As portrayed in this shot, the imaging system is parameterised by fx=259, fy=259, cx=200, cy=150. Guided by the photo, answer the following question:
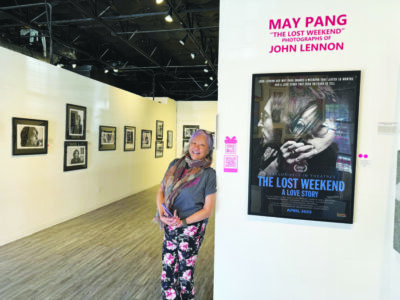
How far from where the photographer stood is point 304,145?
6.45 ft

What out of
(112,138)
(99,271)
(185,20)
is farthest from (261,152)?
(112,138)

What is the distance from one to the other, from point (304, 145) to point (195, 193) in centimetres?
A: 92

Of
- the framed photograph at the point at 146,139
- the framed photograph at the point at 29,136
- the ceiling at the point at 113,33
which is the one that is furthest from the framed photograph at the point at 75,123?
the framed photograph at the point at 146,139

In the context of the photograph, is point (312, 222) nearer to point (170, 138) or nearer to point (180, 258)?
point (180, 258)

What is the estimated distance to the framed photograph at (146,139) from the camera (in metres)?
8.44

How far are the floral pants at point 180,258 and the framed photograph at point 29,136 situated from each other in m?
3.37

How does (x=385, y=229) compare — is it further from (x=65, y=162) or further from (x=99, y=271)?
(x=65, y=162)

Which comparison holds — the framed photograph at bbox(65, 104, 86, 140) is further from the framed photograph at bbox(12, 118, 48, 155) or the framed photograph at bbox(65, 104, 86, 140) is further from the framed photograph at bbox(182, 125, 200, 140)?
the framed photograph at bbox(182, 125, 200, 140)

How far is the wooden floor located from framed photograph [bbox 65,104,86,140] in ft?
5.75

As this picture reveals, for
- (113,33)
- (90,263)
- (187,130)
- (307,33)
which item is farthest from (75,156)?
(187,130)

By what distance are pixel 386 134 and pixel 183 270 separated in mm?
1860

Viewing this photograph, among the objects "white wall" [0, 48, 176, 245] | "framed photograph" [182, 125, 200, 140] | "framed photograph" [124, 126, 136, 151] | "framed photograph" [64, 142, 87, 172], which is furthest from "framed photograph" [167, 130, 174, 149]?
"framed photograph" [64, 142, 87, 172]

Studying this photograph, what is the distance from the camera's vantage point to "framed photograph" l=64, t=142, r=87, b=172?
17.1 ft

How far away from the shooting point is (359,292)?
196cm
